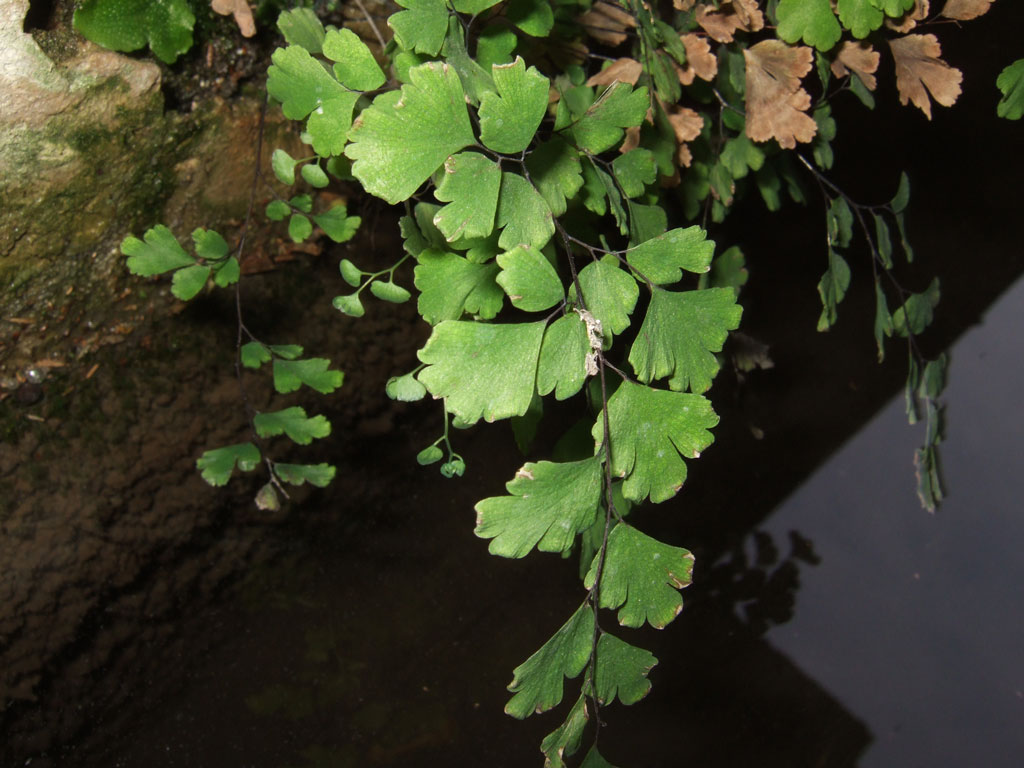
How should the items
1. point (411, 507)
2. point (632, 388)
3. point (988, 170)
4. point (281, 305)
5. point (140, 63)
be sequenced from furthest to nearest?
point (988, 170) < point (411, 507) < point (281, 305) < point (140, 63) < point (632, 388)

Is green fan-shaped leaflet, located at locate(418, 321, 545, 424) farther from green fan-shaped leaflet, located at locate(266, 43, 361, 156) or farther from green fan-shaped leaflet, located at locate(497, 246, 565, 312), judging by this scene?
green fan-shaped leaflet, located at locate(266, 43, 361, 156)

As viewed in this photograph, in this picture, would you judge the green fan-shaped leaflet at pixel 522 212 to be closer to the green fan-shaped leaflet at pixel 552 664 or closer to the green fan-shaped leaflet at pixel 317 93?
the green fan-shaped leaflet at pixel 317 93

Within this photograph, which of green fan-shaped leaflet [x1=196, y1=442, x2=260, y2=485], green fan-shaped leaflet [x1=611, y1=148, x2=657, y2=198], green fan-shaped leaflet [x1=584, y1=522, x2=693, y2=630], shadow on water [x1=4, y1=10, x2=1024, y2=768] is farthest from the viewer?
shadow on water [x1=4, y1=10, x2=1024, y2=768]

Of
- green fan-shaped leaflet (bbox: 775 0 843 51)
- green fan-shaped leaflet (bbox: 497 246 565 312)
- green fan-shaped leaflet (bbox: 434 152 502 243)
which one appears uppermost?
green fan-shaped leaflet (bbox: 775 0 843 51)

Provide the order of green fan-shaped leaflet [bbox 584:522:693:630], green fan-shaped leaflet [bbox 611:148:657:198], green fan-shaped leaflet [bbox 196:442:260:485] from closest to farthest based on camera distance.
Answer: green fan-shaped leaflet [bbox 584:522:693:630] < green fan-shaped leaflet [bbox 611:148:657:198] < green fan-shaped leaflet [bbox 196:442:260:485]

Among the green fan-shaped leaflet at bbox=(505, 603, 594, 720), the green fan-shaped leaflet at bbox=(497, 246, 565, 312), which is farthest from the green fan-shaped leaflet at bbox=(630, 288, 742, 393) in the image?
the green fan-shaped leaflet at bbox=(505, 603, 594, 720)

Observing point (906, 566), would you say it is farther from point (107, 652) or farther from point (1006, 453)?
point (107, 652)

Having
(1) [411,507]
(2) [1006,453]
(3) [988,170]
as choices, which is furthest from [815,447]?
(1) [411,507]
